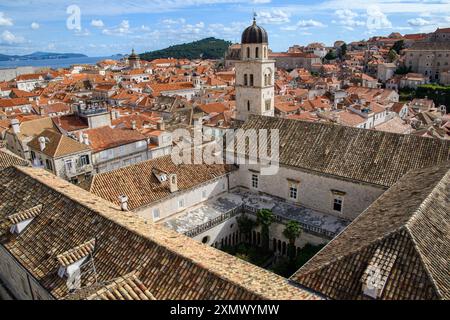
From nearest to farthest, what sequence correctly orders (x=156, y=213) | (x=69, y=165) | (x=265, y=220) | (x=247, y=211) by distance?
(x=156, y=213) → (x=265, y=220) → (x=247, y=211) → (x=69, y=165)

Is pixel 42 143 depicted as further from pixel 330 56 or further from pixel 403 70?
pixel 330 56

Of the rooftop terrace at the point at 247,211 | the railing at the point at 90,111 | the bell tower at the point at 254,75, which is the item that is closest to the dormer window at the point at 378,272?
the rooftop terrace at the point at 247,211

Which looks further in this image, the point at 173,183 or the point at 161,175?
the point at 161,175

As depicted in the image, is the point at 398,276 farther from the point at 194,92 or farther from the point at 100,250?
the point at 194,92

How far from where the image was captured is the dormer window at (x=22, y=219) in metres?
17.0

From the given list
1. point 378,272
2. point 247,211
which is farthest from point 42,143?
point 378,272

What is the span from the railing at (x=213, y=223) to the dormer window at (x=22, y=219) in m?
10.6

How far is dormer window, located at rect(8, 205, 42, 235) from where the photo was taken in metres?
17.0

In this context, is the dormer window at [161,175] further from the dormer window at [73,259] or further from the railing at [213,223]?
the dormer window at [73,259]

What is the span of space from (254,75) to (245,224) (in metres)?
16.6

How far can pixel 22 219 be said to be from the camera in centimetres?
1723

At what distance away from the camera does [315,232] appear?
26500 millimetres
